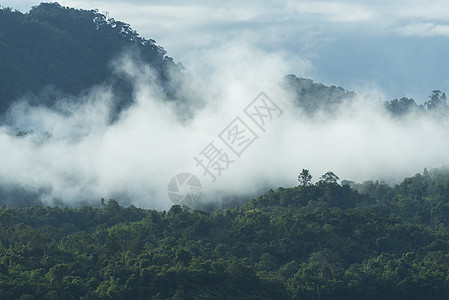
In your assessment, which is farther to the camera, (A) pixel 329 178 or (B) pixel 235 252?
(A) pixel 329 178

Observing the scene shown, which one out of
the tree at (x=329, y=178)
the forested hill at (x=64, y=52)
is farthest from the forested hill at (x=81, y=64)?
the tree at (x=329, y=178)

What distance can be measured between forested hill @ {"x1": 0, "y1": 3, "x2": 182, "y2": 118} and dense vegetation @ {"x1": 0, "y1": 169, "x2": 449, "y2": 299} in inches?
1582

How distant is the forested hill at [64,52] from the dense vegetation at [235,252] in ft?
132

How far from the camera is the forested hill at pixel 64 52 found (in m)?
101

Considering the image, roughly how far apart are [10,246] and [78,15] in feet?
227

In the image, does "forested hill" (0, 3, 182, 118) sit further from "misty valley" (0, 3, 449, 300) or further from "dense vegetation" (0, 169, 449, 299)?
"dense vegetation" (0, 169, 449, 299)

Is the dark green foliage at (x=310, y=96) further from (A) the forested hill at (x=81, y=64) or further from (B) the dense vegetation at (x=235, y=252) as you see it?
(B) the dense vegetation at (x=235, y=252)

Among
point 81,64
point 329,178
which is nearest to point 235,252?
point 329,178

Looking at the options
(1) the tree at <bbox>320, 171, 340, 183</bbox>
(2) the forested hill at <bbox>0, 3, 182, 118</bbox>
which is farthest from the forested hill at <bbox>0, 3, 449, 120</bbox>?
(1) the tree at <bbox>320, 171, 340, 183</bbox>

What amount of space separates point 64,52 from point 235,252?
5656 cm

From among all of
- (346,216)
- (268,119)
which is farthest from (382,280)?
(268,119)

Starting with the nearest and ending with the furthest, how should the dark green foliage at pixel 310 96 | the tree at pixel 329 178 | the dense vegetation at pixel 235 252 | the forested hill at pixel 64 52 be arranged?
the dense vegetation at pixel 235 252 → the tree at pixel 329 178 → the forested hill at pixel 64 52 → the dark green foliage at pixel 310 96

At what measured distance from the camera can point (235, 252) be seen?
56.8 m

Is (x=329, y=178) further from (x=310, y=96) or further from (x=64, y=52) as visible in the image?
(x=64, y=52)
